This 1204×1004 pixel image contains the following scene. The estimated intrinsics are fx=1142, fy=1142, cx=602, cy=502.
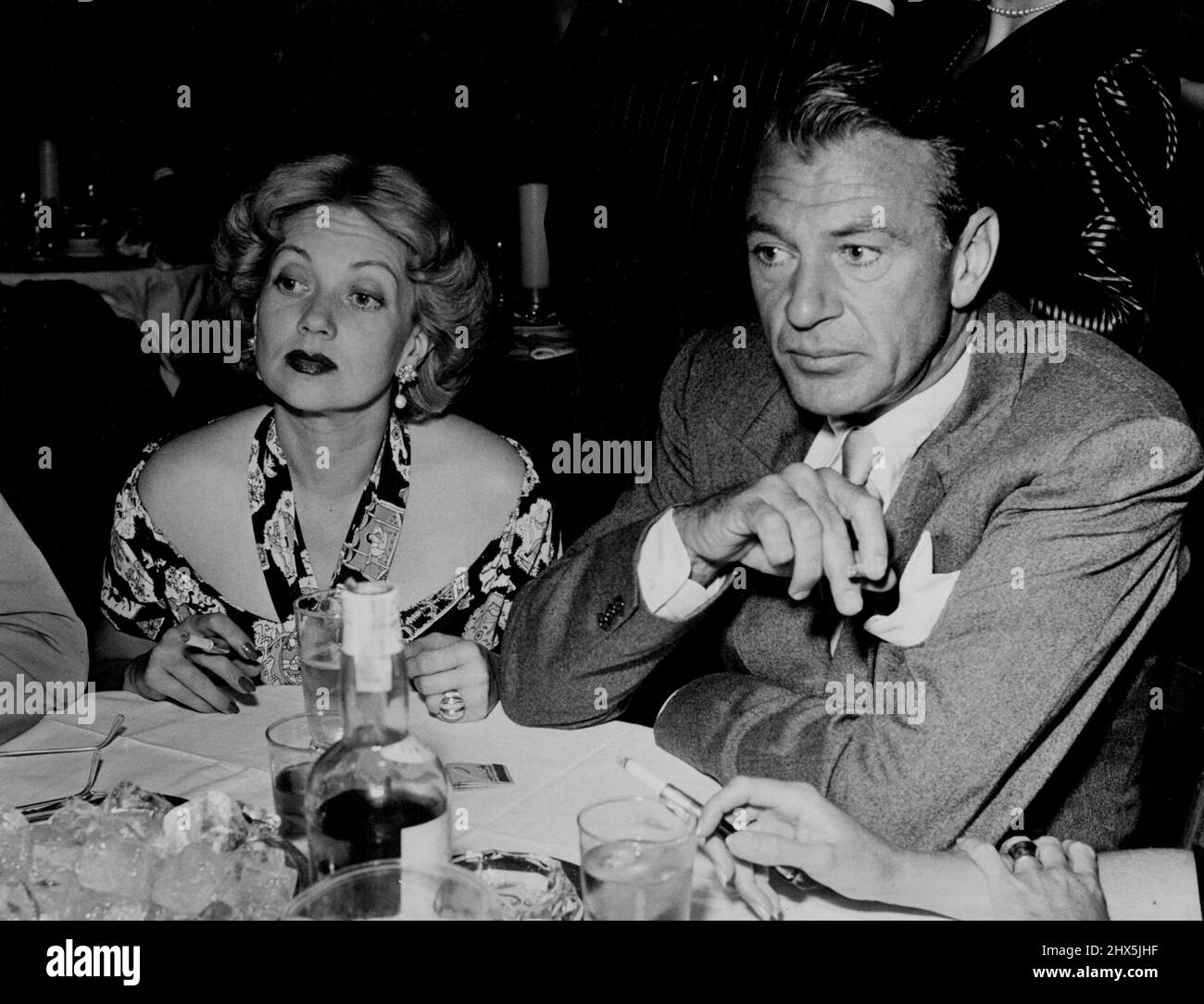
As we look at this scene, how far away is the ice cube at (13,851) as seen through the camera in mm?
890

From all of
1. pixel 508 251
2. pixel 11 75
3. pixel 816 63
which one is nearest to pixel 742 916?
pixel 816 63

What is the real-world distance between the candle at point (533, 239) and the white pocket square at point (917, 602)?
5.16 ft

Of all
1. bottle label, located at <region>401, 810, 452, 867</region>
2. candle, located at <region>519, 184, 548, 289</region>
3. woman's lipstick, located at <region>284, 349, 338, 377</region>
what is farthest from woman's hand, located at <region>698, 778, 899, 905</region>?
candle, located at <region>519, 184, 548, 289</region>

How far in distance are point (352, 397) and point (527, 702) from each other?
84cm

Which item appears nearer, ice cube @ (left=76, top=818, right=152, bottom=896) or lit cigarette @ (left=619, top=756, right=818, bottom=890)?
ice cube @ (left=76, top=818, right=152, bottom=896)

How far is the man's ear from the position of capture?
4.96 feet

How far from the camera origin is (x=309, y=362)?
1969 mm

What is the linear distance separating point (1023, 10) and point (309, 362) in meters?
1.50

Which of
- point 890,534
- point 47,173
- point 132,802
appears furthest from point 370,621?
point 47,173

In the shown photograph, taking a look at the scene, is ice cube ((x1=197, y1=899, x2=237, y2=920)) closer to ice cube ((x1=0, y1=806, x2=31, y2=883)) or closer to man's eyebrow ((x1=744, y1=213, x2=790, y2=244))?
ice cube ((x1=0, y1=806, x2=31, y2=883))

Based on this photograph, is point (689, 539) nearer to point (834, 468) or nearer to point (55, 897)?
point (834, 468)

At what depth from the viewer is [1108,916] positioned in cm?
108

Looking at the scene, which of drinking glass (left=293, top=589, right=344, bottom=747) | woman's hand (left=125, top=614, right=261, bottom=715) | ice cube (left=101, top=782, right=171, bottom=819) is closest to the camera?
ice cube (left=101, top=782, right=171, bottom=819)
